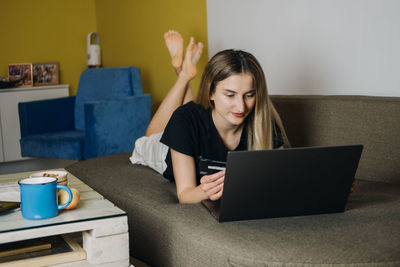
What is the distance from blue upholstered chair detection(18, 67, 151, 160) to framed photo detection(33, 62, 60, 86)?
870mm

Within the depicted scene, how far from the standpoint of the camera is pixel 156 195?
174 centimetres

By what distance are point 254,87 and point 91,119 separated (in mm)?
1841

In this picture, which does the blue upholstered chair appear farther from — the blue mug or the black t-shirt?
the blue mug

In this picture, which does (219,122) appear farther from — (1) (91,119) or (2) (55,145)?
(2) (55,145)

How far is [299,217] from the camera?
1.43m

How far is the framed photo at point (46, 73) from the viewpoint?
4723mm

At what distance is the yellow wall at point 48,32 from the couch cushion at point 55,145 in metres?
1.41

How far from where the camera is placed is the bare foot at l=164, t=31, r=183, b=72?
8.73 feet

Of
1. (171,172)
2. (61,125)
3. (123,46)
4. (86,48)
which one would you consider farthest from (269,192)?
(86,48)

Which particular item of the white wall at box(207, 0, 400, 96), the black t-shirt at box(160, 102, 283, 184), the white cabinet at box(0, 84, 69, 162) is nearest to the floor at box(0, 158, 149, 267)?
the white cabinet at box(0, 84, 69, 162)

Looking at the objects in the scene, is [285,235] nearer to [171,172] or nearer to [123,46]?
[171,172]

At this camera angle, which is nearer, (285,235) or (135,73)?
(285,235)

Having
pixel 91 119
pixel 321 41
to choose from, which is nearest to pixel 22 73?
pixel 91 119

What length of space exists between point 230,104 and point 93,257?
640mm
